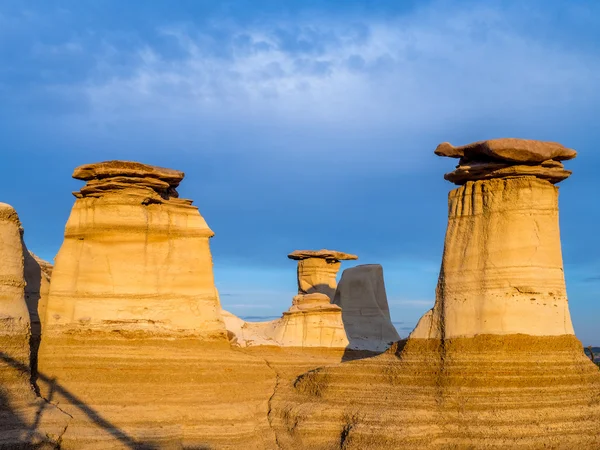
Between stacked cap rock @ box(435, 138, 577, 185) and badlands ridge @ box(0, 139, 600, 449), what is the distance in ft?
0.12

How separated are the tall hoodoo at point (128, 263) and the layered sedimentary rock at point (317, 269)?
21468 millimetres

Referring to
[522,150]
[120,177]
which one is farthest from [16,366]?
[522,150]

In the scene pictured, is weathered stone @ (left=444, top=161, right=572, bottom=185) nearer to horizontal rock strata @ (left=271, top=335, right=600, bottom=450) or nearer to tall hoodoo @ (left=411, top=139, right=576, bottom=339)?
tall hoodoo @ (left=411, top=139, right=576, bottom=339)

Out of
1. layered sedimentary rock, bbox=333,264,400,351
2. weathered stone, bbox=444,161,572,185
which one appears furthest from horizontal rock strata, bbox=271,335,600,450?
layered sedimentary rock, bbox=333,264,400,351

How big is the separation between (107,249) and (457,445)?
364 inches

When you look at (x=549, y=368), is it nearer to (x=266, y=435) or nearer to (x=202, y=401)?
(x=266, y=435)

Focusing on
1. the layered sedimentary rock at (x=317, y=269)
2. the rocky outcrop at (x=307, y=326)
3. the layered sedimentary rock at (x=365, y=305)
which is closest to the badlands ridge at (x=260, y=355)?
the rocky outcrop at (x=307, y=326)

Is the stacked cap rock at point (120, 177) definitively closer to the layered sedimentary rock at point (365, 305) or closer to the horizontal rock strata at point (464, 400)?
the horizontal rock strata at point (464, 400)

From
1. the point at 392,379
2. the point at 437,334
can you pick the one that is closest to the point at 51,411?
the point at 392,379

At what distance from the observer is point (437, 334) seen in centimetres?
1605

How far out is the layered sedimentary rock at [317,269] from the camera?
40.4m

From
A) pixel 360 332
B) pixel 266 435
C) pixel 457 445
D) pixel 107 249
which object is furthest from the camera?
pixel 360 332

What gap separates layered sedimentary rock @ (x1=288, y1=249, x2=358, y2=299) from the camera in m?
40.4

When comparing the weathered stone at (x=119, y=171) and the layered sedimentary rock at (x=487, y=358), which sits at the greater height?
the weathered stone at (x=119, y=171)
